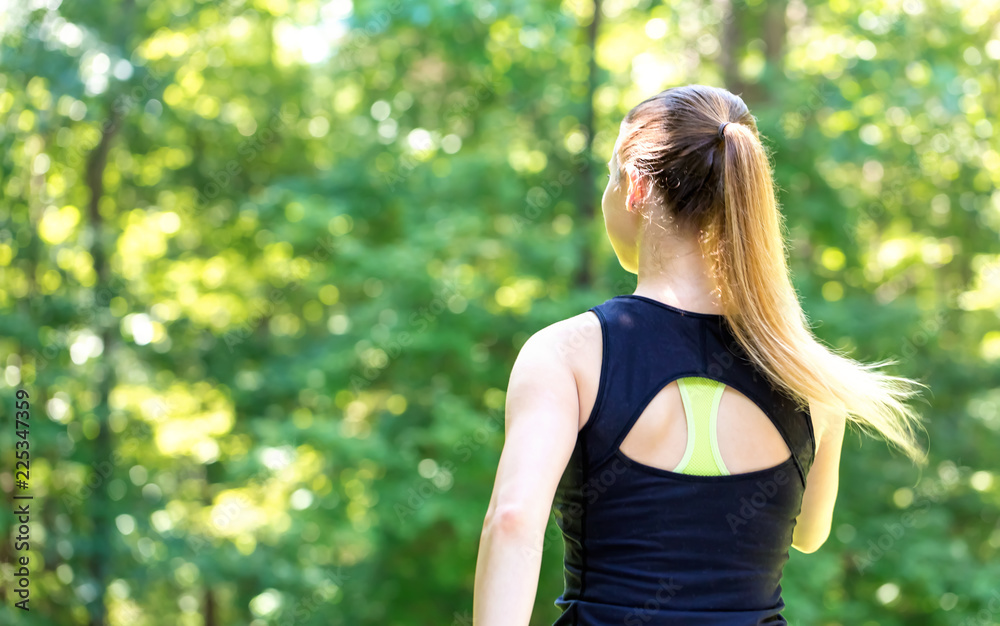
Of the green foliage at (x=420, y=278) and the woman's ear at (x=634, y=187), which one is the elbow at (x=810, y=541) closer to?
the woman's ear at (x=634, y=187)

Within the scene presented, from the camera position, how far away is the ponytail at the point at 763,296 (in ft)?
3.97

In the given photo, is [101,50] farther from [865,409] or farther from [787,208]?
[865,409]

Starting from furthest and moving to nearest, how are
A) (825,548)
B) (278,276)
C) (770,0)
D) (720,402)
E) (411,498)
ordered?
(278,276), (770,0), (825,548), (411,498), (720,402)

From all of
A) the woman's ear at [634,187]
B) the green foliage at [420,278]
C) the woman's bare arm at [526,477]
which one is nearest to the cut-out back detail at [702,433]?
the woman's bare arm at [526,477]

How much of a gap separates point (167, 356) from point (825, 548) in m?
6.61

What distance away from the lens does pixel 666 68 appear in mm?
8961

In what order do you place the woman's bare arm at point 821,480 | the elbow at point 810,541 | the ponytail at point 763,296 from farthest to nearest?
the elbow at point 810,541 → the woman's bare arm at point 821,480 → the ponytail at point 763,296

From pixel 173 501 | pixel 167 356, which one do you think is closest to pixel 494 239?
pixel 167 356

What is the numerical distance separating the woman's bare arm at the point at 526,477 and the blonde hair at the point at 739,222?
29cm

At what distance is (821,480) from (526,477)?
59 centimetres

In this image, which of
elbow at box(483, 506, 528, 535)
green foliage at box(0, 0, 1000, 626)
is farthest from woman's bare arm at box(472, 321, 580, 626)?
green foliage at box(0, 0, 1000, 626)

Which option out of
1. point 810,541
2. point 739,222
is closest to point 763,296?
point 739,222

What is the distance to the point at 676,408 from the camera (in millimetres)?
1162

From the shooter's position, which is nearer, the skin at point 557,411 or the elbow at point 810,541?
the skin at point 557,411
